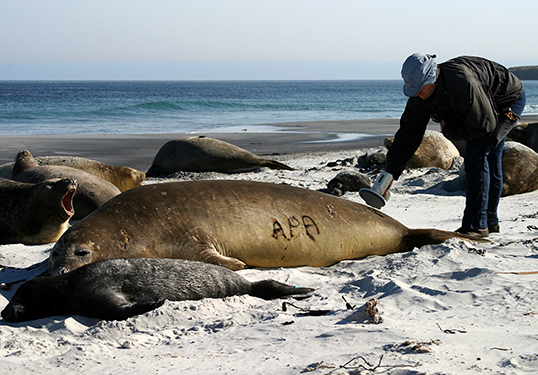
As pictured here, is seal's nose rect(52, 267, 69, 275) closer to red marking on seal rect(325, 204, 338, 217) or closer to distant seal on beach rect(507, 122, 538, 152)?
red marking on seal rect(325, 204, 338, 217)

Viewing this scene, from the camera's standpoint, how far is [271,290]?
10.2 ft

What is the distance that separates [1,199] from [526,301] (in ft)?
13.5

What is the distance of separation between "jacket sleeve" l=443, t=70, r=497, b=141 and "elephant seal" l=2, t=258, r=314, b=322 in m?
1.90

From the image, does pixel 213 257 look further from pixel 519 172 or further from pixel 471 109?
pixel 519 172

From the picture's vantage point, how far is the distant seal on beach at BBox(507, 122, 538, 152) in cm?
986

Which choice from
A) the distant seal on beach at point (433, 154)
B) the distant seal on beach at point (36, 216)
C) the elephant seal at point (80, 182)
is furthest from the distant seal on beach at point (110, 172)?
the distant seal on beach at point (433, 154)

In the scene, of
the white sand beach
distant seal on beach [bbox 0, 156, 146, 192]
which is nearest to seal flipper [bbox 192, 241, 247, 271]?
the white sand beach

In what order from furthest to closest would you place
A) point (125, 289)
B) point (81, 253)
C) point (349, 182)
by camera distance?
point (349, 182)
point (81, 253)
point (125, 289)

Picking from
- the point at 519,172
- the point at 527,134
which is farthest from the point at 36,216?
the point at 527,134

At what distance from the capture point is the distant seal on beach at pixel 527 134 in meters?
9.86

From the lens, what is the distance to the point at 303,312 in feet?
8.94

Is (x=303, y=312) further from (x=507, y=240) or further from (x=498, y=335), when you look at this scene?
(x=507, y=240)

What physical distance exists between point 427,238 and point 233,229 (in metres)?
1.53

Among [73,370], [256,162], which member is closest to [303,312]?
[73,370]
